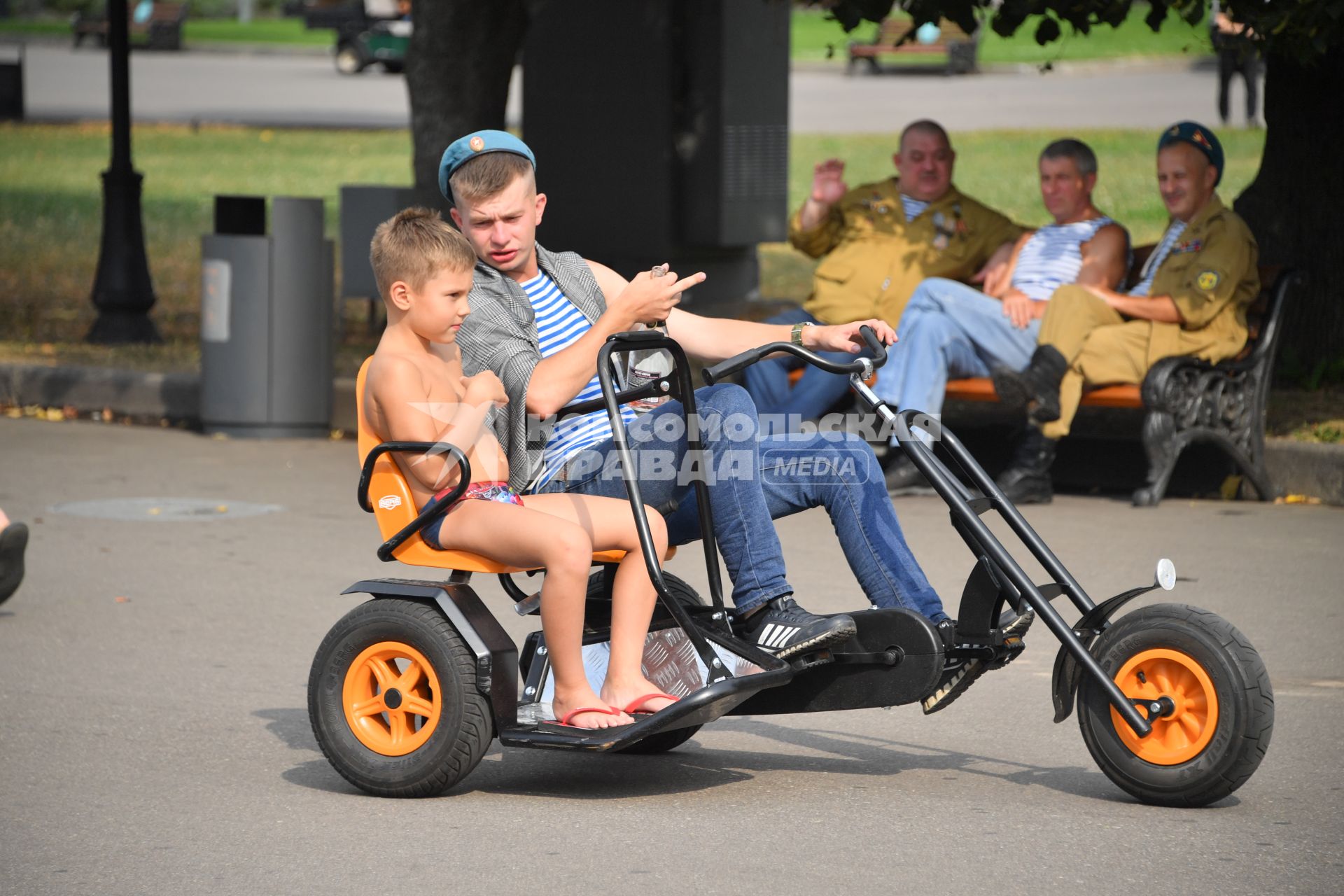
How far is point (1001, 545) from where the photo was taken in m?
4.61

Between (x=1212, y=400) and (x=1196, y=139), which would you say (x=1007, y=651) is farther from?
(x=1196, y=139)

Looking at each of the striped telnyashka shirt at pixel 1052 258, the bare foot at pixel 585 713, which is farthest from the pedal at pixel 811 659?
the striped telnyashka shirt at pixel 1052 258

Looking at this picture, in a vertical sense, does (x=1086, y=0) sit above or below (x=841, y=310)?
above

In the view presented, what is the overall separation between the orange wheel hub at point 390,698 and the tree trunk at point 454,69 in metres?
7.61

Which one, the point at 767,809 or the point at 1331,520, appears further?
the point at 1331,520

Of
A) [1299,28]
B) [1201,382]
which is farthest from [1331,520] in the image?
[1299,28]

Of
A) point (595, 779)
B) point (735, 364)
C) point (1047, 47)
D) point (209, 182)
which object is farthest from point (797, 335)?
point (1047, 47)

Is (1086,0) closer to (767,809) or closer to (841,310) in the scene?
(841,310)

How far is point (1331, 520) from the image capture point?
27.7 feet

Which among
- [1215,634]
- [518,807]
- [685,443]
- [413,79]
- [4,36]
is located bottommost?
[518,807]

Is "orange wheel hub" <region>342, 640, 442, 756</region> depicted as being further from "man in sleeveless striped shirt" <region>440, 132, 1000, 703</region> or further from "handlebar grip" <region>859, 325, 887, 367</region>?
"handlebar grip" <region>859, 325, 887, 367</region>

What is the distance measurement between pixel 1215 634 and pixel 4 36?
52.1 metres

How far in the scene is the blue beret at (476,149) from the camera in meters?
4.98

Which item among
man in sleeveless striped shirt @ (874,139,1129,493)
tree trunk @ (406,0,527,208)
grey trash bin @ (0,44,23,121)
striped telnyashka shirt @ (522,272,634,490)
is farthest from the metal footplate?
grey trash bin @ (0,44,23,121)
